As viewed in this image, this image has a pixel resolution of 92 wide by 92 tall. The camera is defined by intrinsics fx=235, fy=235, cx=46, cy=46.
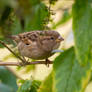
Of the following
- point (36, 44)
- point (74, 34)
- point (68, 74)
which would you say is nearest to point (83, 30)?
point (74, 34)

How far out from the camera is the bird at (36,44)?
237 centimetres

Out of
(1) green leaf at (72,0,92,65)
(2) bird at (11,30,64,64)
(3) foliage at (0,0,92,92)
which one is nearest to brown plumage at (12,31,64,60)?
(2) bird at (11,30,64,64)

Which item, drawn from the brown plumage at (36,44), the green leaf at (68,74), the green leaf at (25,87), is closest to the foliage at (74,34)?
the green leaf at (68,74)

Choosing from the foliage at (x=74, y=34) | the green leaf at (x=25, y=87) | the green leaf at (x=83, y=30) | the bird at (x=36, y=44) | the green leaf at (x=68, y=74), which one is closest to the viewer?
the foliage at (x=74, y=34)

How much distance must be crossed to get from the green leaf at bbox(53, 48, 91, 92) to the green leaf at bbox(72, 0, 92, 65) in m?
0.20

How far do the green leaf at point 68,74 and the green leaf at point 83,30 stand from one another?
20 cm

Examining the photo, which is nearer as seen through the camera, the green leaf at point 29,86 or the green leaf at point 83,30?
the green leaf at point 83,30

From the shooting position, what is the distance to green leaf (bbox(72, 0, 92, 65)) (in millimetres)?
694

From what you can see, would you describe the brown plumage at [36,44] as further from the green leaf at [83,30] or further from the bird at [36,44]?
the green leaf at [83,30]

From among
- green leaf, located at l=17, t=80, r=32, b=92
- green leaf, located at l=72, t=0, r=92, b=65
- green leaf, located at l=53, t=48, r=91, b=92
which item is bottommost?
green leaf, located at l=17, t=80, r=32, b=92

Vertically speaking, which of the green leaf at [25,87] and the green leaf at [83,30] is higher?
the green leaf at [83,30]

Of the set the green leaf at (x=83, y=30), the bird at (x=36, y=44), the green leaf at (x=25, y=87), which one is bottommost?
the bird at (x=36, y=44)

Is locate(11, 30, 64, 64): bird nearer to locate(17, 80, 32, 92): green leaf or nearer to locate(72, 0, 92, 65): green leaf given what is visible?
locate(17, 80, 32, 92): green leaf

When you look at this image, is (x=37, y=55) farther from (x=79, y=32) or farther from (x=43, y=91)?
(x=79, y=32)
